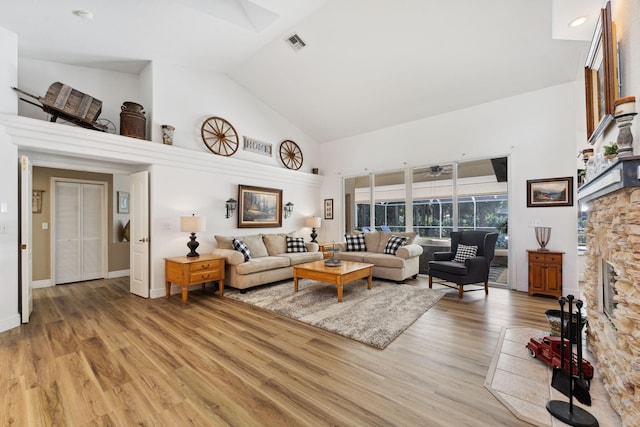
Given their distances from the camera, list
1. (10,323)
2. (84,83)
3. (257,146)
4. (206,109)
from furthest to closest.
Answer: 1. (257,146)
2. (206,109)
3. (84,83)
4. (10,323)

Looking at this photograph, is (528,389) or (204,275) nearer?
(528,389)

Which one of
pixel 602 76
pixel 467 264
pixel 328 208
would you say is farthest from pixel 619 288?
pixel 328 208

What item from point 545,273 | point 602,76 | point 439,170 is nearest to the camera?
point 602,76

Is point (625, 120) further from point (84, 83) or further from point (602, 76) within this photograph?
point (84, 83)

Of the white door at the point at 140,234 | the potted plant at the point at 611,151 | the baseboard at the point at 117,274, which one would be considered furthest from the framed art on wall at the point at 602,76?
the baseboard at the point at 117,274

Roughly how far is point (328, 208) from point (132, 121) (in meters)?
4.80

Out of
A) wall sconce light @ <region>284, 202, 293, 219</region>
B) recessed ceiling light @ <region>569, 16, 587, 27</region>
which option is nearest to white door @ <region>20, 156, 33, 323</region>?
wall sconce light @ <region>284, 202, 293, 219</region>

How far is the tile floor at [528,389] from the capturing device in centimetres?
179

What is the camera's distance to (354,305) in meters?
3.96

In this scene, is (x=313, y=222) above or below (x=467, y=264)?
above

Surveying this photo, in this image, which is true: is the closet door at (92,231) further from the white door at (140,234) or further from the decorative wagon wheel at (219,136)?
the decorative wagon wheel at (219,136)

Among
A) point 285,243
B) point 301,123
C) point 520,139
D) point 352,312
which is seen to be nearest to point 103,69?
point 301,123

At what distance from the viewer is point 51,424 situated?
1744mm

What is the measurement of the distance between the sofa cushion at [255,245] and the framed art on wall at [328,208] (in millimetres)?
2446
